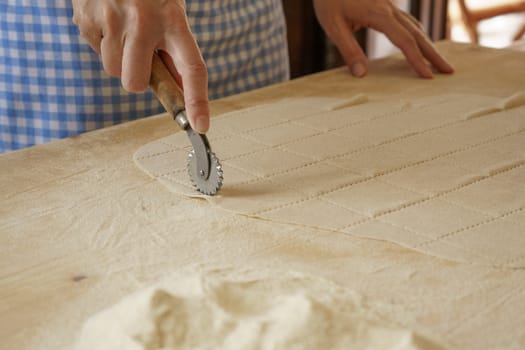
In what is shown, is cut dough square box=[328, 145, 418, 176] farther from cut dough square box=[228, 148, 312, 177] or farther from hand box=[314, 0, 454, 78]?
hand box=[314, 0, 454, 78]

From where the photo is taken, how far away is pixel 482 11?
357 centimetres

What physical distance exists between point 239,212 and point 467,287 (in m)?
0.31

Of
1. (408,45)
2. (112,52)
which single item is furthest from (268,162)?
(408,45)

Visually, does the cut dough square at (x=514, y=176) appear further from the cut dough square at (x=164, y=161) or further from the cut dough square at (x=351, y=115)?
the cut dough square at (x=164, y=161)

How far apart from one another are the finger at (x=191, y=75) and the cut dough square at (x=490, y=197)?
337 mm

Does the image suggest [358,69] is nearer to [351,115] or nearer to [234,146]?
[351,115]

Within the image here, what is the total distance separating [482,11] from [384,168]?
2727 millimetres

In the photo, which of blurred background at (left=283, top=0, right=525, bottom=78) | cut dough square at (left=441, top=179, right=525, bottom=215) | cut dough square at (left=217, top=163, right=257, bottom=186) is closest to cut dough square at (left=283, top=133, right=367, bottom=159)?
cut dough square at (left=217, top=163, right=257, bottom=186)

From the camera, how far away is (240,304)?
0.74 m

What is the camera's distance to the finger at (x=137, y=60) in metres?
1.01

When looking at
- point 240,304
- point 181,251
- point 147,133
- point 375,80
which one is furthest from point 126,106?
point 240,304

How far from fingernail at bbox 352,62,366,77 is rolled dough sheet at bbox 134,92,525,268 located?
0.19 meters

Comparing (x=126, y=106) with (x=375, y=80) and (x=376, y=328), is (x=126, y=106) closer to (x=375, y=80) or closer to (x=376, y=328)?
(x=375, y=80)

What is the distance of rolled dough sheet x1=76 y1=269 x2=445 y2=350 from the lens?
67 centimetres
